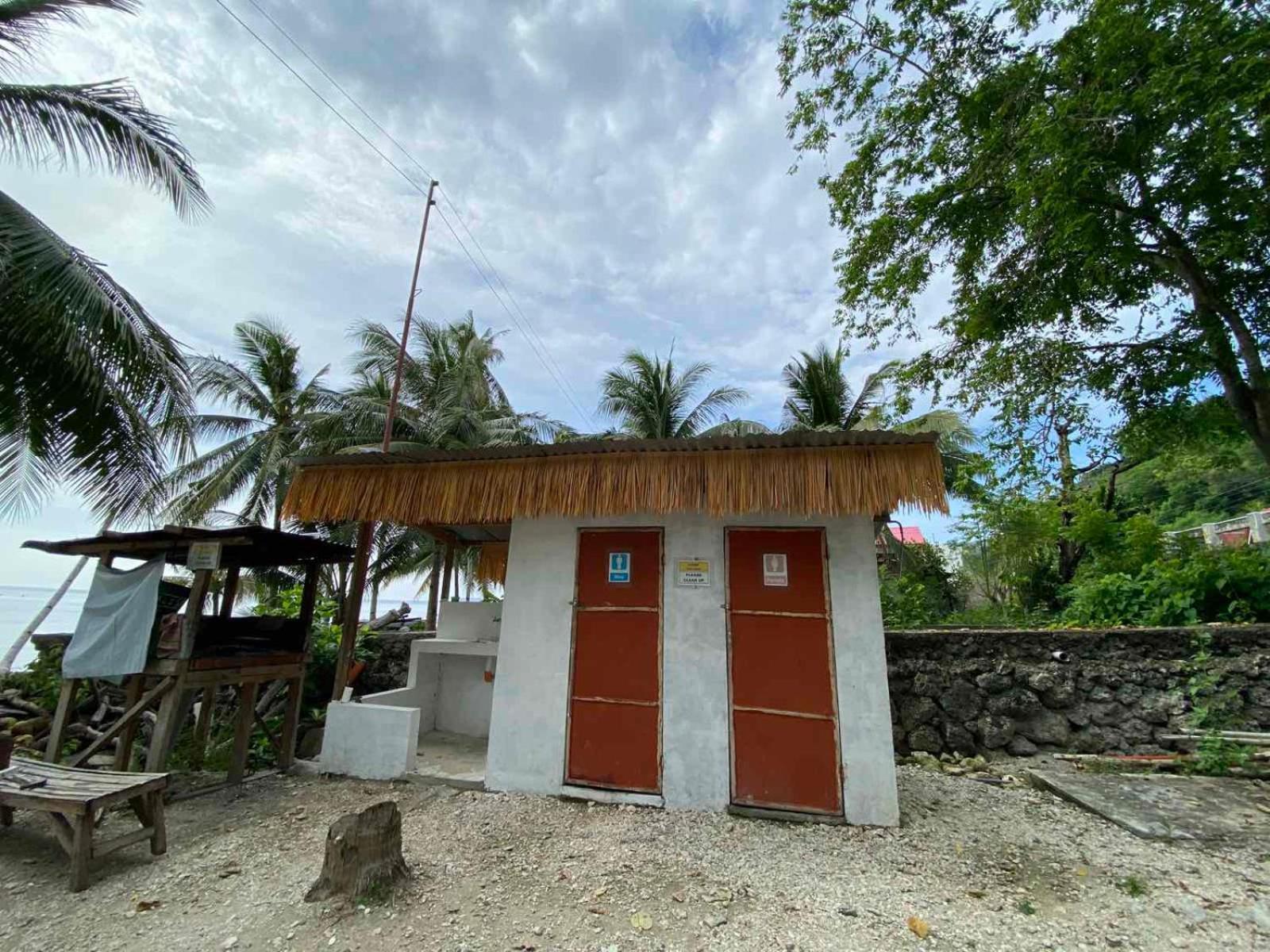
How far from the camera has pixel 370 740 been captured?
5.08 m

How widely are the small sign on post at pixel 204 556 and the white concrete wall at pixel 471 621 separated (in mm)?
3038

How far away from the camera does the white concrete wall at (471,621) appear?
24.0 ft

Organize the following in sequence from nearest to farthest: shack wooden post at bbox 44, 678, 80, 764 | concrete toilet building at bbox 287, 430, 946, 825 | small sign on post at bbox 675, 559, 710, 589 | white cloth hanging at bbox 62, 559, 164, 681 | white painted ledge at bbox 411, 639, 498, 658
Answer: concrete toilet building at bbox 287, 430, 946, 825 → small sign on post at bbox 675, 559, 710, 589 → white cloth hanging at bbox 62, 559, 164, 681 → shack wooden post at bbox 44, 678, 80, 764 → white painted ledge at bbox 411, 639, 498, 658

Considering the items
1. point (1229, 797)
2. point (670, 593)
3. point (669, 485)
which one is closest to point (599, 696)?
point (670, 593)

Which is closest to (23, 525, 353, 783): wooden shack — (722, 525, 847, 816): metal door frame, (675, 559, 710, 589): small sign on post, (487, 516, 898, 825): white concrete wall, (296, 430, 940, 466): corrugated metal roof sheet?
(296, 430, 940, 466): corrugated metal roof sheet

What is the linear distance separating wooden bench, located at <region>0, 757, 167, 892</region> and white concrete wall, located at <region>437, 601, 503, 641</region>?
3.76 m

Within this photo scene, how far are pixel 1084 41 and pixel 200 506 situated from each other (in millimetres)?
16387

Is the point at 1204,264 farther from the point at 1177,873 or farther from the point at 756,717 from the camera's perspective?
the point at 756,717

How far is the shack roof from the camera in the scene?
15.9 ft

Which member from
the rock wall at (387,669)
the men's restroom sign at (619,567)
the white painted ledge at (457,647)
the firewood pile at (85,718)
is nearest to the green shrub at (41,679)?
the firewood pile at (85,718)

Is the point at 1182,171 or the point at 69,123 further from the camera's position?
the point at 1182,171

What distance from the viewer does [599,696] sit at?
461cm

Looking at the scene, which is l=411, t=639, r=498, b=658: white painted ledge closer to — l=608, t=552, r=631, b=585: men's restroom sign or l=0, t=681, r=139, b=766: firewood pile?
l=608, t=552, r=631, b=585: men's restroom sign

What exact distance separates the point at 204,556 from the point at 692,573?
4350 millimetres
